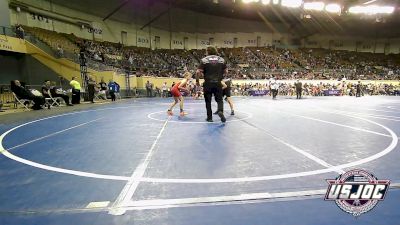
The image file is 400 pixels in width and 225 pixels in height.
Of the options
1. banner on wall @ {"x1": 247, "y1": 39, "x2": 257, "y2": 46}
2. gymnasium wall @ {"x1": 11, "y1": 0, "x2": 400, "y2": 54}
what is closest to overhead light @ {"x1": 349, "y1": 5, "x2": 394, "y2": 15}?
gymnasium wall @ {"x1": 11, "y1": 0, "x2": 400, "y2": 54}

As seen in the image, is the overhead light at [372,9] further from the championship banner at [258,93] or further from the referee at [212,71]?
the referee at [212,71]

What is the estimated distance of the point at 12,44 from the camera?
1922cm

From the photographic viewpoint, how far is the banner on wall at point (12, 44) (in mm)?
18297

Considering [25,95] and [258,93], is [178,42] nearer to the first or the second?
[258,93]

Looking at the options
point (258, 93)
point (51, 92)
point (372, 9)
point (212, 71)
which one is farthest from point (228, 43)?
point (212, 71)

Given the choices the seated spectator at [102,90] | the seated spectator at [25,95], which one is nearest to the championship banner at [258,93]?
the seated spectator at [102,90]

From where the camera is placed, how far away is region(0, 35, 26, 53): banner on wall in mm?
18297

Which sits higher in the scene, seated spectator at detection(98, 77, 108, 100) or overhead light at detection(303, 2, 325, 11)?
overhead light at detection(303, 2, 325, 11)

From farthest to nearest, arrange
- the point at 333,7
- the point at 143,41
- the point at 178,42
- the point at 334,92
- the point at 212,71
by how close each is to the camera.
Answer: the point at 178,42 → the point at 143,41 → the point at 334,92 → the point at 333,7 → the point at 212,71

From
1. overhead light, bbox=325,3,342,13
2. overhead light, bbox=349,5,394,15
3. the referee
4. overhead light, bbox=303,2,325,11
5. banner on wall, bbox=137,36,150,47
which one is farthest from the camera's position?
banner on wall, bbox=137,36,150,47

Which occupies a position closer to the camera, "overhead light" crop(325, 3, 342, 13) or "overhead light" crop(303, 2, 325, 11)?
"overhead light" crop(303, 2, 325, 11)

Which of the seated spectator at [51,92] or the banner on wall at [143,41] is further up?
the banner on wall at [143,41]

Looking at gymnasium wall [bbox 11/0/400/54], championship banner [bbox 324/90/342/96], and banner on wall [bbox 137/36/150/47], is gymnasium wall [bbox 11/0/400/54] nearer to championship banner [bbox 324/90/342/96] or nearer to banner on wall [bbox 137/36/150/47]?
banner on wall [bbox 137/36/150/47]

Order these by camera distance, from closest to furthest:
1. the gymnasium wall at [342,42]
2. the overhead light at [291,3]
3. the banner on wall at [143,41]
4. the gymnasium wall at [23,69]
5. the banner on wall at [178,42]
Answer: the gymnasium wall at [23,69], the overhead light at [291,3], the banner on wall at [143,41], the banner on wall at [178,42], the gymnasium wall at [342,42]
